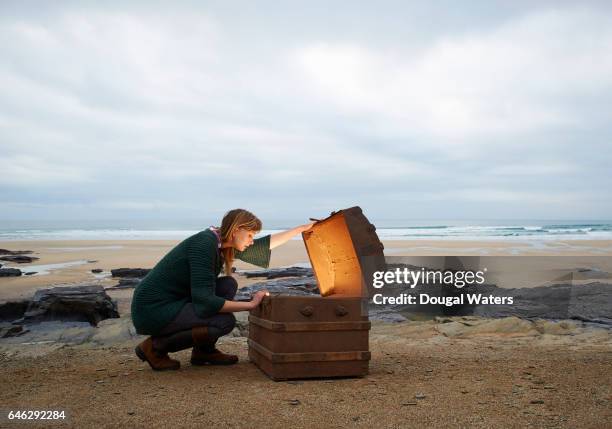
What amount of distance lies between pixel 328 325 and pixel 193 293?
113 cm

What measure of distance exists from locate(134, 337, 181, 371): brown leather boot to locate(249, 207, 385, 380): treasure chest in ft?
2.59

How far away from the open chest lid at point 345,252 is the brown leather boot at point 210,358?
3.52 feet

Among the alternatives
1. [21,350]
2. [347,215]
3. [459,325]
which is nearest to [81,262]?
[21,350]

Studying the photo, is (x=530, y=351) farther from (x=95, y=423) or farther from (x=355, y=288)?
(x=95, y=423)

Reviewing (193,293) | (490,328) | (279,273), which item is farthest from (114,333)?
(279,273)

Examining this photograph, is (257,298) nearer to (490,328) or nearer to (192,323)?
(192,323)

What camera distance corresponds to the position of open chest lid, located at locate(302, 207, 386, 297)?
16.1 ft

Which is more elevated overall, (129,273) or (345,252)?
(345,252)

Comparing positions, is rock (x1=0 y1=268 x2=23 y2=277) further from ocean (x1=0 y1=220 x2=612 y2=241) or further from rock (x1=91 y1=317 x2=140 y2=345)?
ocean (x1=0 y1=220 x2=612 y2=241)

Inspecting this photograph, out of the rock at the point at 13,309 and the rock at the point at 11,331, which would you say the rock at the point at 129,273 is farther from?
the rock at the point at 11,331

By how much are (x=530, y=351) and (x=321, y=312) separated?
2521 mm

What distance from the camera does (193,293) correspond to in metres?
4.68

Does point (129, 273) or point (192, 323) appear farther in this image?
point (129, 273)

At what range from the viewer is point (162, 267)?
→ 4859mm
